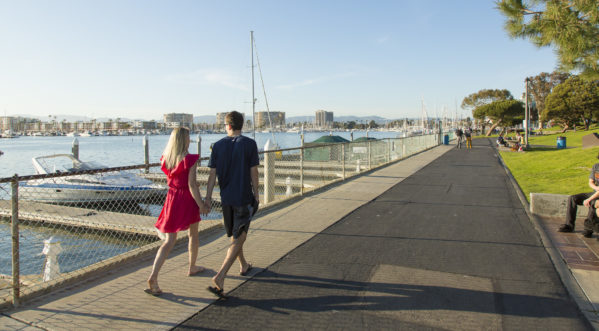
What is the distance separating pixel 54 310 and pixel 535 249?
5.84 meters

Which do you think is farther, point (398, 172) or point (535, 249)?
point (398, 172)

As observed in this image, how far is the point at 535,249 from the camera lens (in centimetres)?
544

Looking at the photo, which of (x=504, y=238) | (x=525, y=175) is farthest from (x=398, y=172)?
(x=504, y=238)

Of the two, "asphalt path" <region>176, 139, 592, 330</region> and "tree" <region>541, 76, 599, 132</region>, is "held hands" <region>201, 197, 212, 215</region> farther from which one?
"tree" <region>541, 76, 599, 132</region>

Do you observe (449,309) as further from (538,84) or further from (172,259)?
(538,84)

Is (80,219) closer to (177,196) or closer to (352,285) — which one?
(177,196)

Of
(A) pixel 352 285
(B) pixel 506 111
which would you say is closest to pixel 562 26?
(A) pixel 352 285

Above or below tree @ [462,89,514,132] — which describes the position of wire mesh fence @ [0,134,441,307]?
below

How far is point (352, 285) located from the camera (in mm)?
4133

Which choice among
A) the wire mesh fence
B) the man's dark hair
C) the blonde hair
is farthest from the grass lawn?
the blonde hair

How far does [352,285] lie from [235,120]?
212cm

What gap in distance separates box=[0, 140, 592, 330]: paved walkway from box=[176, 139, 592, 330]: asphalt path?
1cm

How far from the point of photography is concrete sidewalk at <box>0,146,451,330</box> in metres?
→ 3.34

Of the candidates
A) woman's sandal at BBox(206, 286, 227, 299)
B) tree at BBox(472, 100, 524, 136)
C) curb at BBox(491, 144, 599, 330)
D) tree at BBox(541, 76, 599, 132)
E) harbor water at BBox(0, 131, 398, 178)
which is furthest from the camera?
tree at BBox(472, 100, 524, 136)
